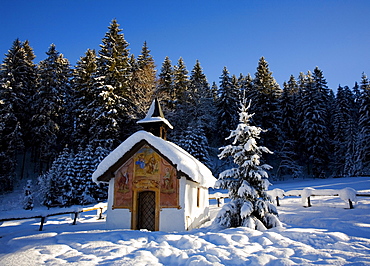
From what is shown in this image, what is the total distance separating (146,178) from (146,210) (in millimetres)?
1891

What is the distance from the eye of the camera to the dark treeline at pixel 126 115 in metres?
32.3

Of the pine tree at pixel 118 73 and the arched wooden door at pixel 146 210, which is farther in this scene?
the pine tree at pixel 118 73

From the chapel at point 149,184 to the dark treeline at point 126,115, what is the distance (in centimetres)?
1443

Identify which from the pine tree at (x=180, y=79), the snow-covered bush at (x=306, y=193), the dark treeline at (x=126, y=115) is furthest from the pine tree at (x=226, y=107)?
the snow-covered bush at (x=306, y=193)

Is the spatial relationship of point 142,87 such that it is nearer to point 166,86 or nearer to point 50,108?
point 166,86

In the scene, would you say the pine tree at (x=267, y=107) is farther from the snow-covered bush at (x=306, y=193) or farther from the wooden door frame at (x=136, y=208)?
the wooden door frame at (x=136, y=208)

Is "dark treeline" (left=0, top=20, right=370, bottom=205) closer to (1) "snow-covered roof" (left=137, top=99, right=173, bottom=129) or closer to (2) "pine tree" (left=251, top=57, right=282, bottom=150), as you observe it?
(2) "pine tree" (left=251, top=57, right=282, bottom=150)

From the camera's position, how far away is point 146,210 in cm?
1448

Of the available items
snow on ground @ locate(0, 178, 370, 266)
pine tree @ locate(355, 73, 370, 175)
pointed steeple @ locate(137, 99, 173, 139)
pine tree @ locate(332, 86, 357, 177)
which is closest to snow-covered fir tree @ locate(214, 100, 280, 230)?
snow on ground @ locate(0, 178, 370, 266)

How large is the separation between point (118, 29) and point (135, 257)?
37.2 m

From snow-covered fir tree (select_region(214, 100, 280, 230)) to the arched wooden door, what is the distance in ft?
13.5

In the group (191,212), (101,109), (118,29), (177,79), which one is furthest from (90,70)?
(191,212)

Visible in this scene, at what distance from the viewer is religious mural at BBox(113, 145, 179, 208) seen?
13688mm

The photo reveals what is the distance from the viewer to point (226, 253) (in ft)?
25.2
